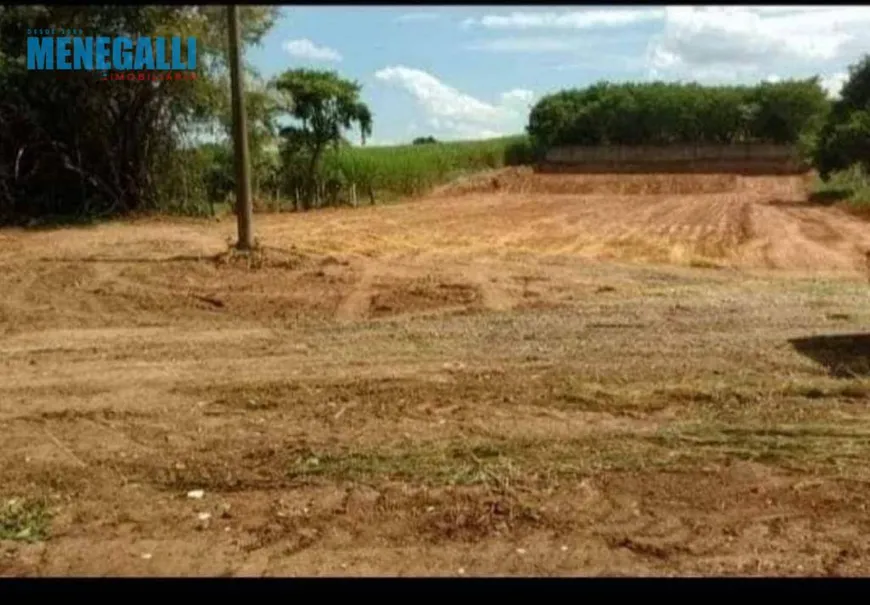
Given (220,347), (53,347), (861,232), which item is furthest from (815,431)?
(861,232)

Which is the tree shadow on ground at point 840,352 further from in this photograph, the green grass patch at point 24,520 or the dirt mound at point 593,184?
the dirt mound at point 593,184

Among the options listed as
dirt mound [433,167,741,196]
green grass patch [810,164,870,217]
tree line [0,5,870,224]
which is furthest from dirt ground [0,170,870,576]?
dirt mound [433,167,741,196]

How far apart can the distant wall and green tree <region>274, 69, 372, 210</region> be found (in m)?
19.0

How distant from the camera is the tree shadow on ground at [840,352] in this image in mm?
6270

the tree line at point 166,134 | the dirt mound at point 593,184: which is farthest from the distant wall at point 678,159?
the tree line at point 166,134

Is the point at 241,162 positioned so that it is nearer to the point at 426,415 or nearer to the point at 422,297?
the point at 422,297

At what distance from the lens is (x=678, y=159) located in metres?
39.8

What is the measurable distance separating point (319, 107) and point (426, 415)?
16.5m

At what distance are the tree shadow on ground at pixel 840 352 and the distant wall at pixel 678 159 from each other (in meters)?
31.4

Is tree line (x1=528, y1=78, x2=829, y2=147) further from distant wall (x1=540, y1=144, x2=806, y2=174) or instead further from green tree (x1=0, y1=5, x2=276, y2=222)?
green tree (x1=0, y1=5, x2=276, y2=222)

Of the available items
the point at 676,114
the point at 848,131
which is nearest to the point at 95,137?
the point at 848,131

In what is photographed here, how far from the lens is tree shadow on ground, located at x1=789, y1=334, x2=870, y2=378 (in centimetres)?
627
